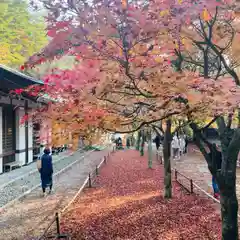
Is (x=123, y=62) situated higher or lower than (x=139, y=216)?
higher

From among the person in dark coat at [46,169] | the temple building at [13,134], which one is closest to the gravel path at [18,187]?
the person in dark coat at [46,169]

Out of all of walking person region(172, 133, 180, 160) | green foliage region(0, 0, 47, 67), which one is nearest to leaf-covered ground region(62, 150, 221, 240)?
walking person region(172, 133, 180, 160)

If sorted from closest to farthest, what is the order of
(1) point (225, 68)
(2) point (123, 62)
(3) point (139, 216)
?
(2) point (123, 62) < (1) point (225, 68) < (3) point (139, 216)

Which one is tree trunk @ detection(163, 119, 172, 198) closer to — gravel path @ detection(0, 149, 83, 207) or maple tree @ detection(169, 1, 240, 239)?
maple tree @ detection(169, 1, 240, 239)

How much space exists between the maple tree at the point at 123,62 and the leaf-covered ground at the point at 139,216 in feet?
9.56

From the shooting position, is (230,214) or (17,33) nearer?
(230,214)

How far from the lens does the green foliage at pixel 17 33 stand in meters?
18.8

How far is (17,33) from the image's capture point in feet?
63.9

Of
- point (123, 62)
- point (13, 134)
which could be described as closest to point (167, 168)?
point (123, 62)

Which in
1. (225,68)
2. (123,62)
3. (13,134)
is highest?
(225,68)

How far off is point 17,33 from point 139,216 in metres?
15.8

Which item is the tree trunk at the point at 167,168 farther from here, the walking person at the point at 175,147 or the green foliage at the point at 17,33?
the walking person at the point at 175,147

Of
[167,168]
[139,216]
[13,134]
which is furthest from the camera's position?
[13,134]

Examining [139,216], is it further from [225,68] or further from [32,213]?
[225,68]
